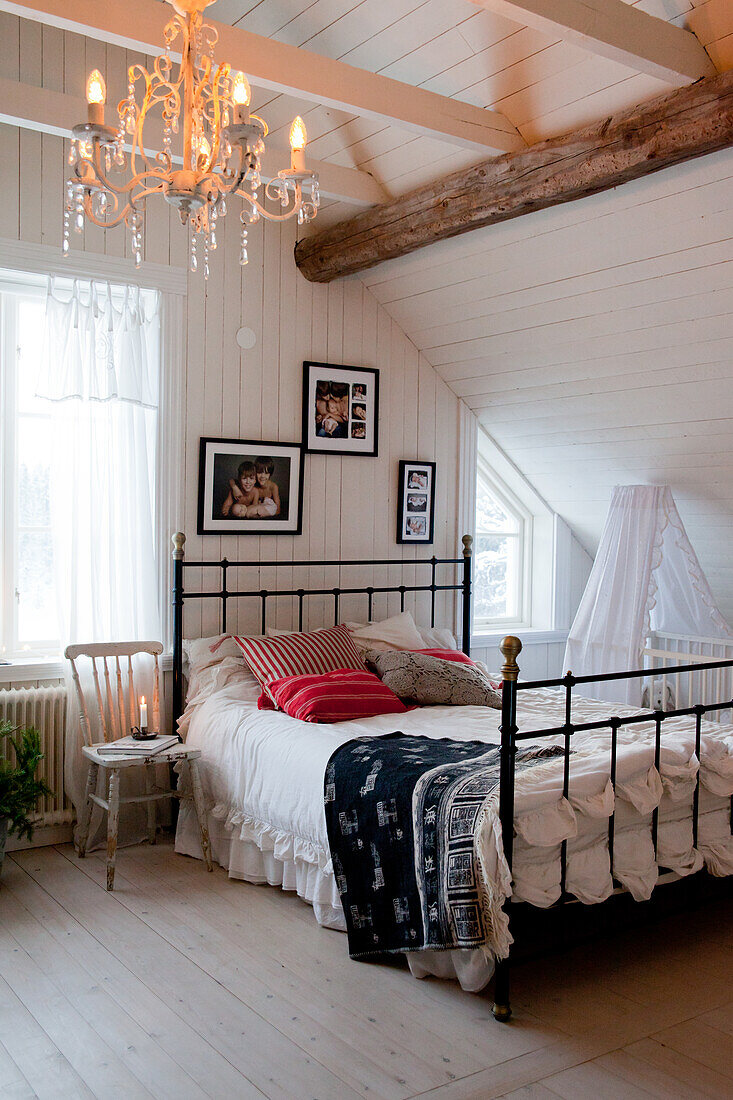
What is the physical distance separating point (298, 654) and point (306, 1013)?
1.62m

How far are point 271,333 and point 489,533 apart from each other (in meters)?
1.87

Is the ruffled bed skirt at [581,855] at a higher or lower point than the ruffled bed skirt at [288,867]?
higher

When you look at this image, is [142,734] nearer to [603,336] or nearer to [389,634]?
[389,634]

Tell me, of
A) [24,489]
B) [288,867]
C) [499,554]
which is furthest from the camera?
[499,554]

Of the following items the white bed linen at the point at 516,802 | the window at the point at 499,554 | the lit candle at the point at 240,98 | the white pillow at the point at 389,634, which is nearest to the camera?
the lit candle at the point at 240,98

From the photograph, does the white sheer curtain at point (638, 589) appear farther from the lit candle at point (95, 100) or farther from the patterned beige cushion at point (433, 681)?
the lit candle at point (95, 100)

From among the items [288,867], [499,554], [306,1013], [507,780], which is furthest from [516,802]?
[499,554]

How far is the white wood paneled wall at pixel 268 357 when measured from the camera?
3.77 metres

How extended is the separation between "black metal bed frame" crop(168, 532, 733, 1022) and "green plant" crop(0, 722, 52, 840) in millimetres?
642

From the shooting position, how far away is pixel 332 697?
3.54 m

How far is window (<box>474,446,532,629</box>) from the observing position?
5.61 metres

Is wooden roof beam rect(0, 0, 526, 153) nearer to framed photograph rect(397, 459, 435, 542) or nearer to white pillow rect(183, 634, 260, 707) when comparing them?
framed photograph rect(397, 459, 435, 542)

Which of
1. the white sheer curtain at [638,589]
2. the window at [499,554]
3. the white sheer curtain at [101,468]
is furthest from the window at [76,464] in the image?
the window at [499,554]

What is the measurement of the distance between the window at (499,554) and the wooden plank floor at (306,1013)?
265 centimetres
